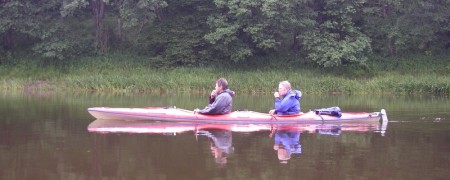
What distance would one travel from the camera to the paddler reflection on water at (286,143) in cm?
1038

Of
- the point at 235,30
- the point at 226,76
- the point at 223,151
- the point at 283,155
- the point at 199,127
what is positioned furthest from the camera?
the point at 235,30

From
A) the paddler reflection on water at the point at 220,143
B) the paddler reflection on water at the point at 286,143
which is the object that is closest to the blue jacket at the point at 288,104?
the paddler reflection on water at the point at 286,143

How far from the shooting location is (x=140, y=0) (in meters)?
32.8

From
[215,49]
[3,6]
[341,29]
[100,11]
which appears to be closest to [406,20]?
[341,29]

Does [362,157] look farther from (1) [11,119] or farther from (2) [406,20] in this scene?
(2) [406,20]

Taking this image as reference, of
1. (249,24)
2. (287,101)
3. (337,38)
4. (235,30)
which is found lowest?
(287,101)

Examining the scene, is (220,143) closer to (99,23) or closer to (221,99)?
(221,99)

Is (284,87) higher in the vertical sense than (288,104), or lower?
higher

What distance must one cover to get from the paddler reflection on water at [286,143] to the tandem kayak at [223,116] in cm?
99

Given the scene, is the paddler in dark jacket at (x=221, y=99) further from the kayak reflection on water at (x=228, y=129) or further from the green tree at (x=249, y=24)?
the green tree at (x=249, y=24)

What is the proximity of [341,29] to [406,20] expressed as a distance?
3627 mm

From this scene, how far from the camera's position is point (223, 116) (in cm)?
1516

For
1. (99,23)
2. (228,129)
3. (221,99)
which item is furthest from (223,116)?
(99,23)

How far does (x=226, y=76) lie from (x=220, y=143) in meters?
19.9
